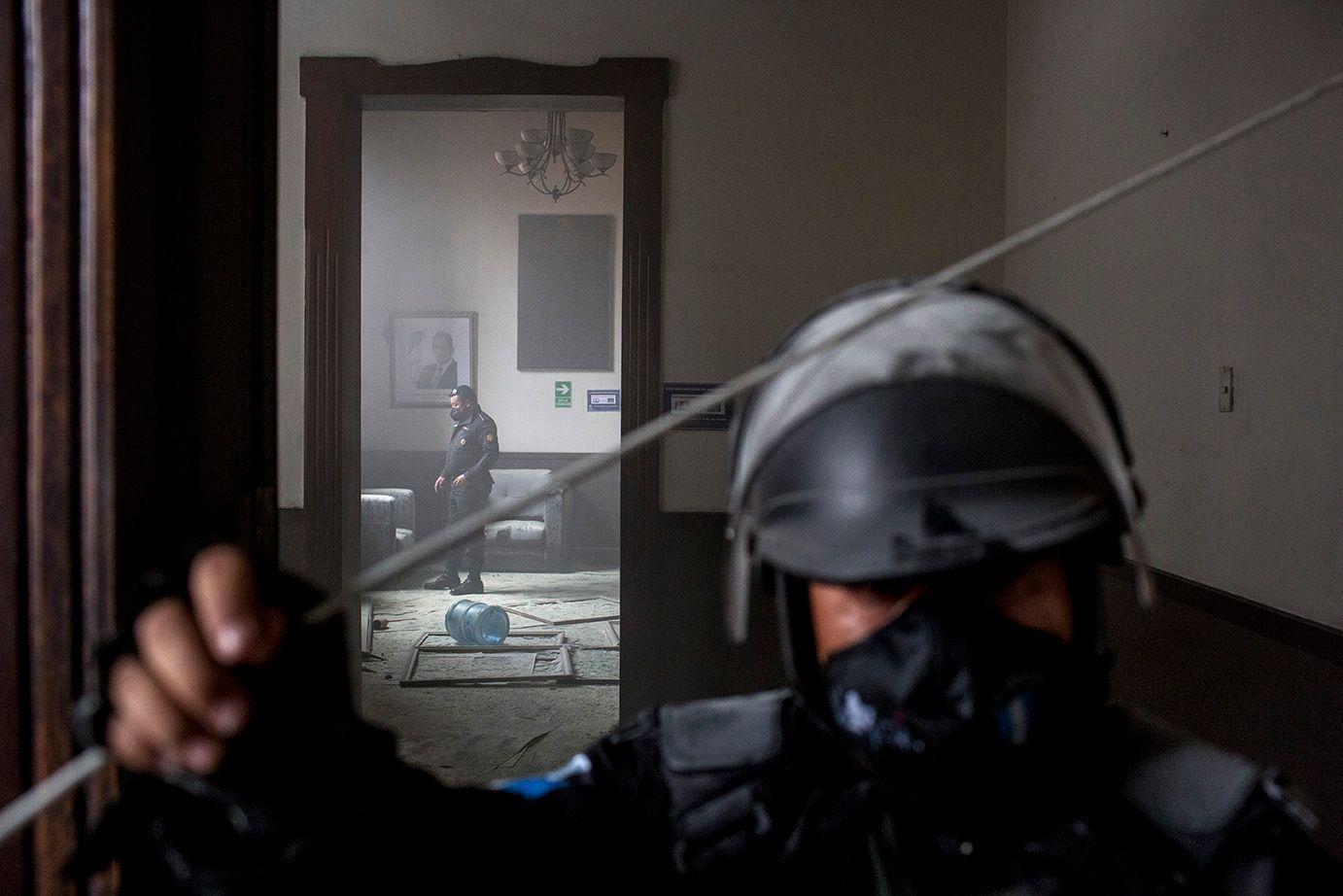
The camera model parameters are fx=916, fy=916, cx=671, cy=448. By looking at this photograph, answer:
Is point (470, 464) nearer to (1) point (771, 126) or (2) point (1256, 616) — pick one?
(1) point (771, 126)

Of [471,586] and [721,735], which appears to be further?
[471,586]

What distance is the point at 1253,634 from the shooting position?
5.70 feet

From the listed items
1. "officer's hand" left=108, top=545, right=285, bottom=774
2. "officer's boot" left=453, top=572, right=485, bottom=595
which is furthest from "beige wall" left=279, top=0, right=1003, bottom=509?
"officer's boot" left=453, top=572, right=485, bottom=595

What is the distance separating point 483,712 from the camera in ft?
13.3

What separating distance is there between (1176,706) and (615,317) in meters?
6.72

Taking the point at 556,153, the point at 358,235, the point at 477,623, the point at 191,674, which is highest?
the point at 556,153

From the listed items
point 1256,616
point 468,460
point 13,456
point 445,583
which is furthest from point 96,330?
point 445,583

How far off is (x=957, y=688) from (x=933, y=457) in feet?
0.65

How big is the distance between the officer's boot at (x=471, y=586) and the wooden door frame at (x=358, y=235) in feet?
12.3

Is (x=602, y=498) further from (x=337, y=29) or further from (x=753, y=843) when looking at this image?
(x=753, y=843)

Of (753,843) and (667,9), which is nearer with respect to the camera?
(753,843)

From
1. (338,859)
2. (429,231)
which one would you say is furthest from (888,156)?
(429,231)

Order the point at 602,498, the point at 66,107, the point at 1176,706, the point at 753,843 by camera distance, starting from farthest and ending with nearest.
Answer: the point at 602,498 < the point at 1176,706 < the point at 753,843 < the point at 66,107

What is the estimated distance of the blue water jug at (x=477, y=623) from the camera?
5.28m
